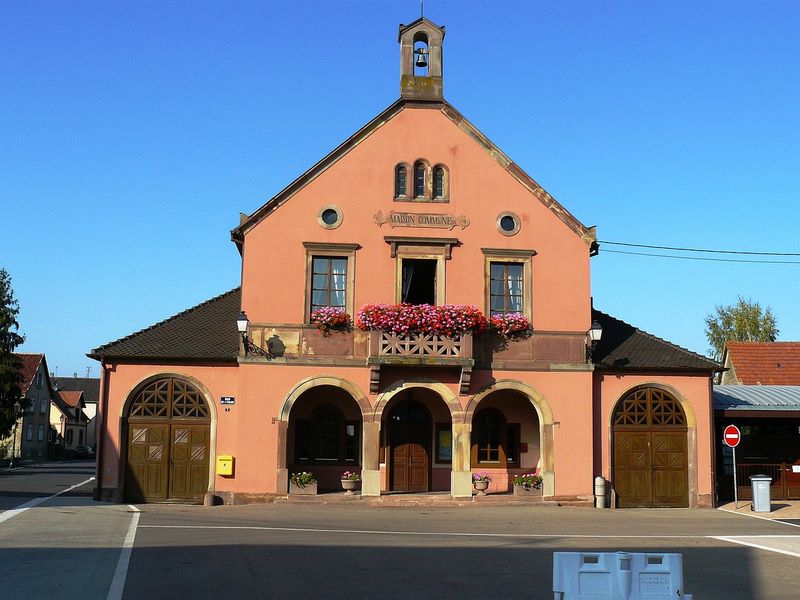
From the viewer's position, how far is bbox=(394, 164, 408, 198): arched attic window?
2461 cm

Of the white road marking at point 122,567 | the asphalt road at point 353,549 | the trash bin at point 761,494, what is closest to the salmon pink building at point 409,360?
the trash bin at point 761,494

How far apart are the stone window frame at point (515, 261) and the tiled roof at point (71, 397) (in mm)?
79435

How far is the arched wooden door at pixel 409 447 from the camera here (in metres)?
25.4

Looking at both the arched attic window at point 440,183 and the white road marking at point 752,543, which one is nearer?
the white road marking at point 752,543

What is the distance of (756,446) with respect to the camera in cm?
2786

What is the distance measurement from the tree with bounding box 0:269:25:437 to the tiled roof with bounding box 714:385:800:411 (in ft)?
123

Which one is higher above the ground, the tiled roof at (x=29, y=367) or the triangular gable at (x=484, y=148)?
the triangular gable at (x=484, y=148)

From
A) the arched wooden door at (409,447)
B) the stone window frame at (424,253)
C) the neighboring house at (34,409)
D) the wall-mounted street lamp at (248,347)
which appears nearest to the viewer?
the wall-mounted street lamp at (248,347)

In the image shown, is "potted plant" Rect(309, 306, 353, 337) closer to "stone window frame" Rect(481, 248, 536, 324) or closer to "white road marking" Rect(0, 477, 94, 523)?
"stone window frame" Rect(481, 248, 536, 324)

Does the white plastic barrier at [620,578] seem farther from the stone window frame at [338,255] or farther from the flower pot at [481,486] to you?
the stone window frame at [338,255]

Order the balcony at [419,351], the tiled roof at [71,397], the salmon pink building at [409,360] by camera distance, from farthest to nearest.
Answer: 1. the tiled roof at [71,397]
2. the salmon pink building at [409,360]
3. the balcony at [419,351]

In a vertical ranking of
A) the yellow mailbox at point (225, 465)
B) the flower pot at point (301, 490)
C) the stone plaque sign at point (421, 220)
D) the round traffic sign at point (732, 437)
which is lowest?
the flower pot at point (301, 490)

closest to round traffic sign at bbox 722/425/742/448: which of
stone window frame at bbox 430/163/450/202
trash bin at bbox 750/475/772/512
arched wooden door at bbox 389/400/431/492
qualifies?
trash bin at bbox 750/475/772/512

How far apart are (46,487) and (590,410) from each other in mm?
18415
